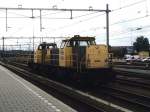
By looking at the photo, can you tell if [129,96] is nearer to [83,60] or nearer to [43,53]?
[83,60]

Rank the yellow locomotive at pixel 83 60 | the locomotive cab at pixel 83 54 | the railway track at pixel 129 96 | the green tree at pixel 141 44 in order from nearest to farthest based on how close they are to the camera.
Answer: the railway track at pixel 129 96, the yellow locomotive at pixel 83 60, the locomotive cab at pixel 83 54, the green tree at pixel 141 44

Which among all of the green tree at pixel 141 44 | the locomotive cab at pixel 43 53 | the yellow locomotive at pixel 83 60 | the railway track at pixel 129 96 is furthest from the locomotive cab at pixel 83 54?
the green tree at pixel 141 44

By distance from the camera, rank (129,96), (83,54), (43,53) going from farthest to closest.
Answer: (43,53) → (83,54) → (129,96)

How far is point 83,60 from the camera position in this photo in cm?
2527

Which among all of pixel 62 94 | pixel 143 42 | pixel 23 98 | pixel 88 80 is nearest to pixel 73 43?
pixel 88 80

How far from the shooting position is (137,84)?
25.9 m

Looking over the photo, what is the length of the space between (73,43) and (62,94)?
6244 millimetres

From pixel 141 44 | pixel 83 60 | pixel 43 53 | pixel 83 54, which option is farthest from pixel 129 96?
pixel 141 44

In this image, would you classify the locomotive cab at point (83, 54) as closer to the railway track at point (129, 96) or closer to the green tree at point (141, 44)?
the railway track at point (129, 96)

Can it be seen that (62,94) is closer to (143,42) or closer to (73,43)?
(73,43)

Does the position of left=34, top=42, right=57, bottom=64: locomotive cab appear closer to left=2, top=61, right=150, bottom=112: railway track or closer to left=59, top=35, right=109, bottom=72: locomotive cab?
left=59, top=35, right=109, bottom=72: locomotive cab

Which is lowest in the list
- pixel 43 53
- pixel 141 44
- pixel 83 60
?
pixel 83 60

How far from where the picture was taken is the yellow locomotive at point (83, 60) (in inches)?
949

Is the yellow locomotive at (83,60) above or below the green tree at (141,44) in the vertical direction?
below
